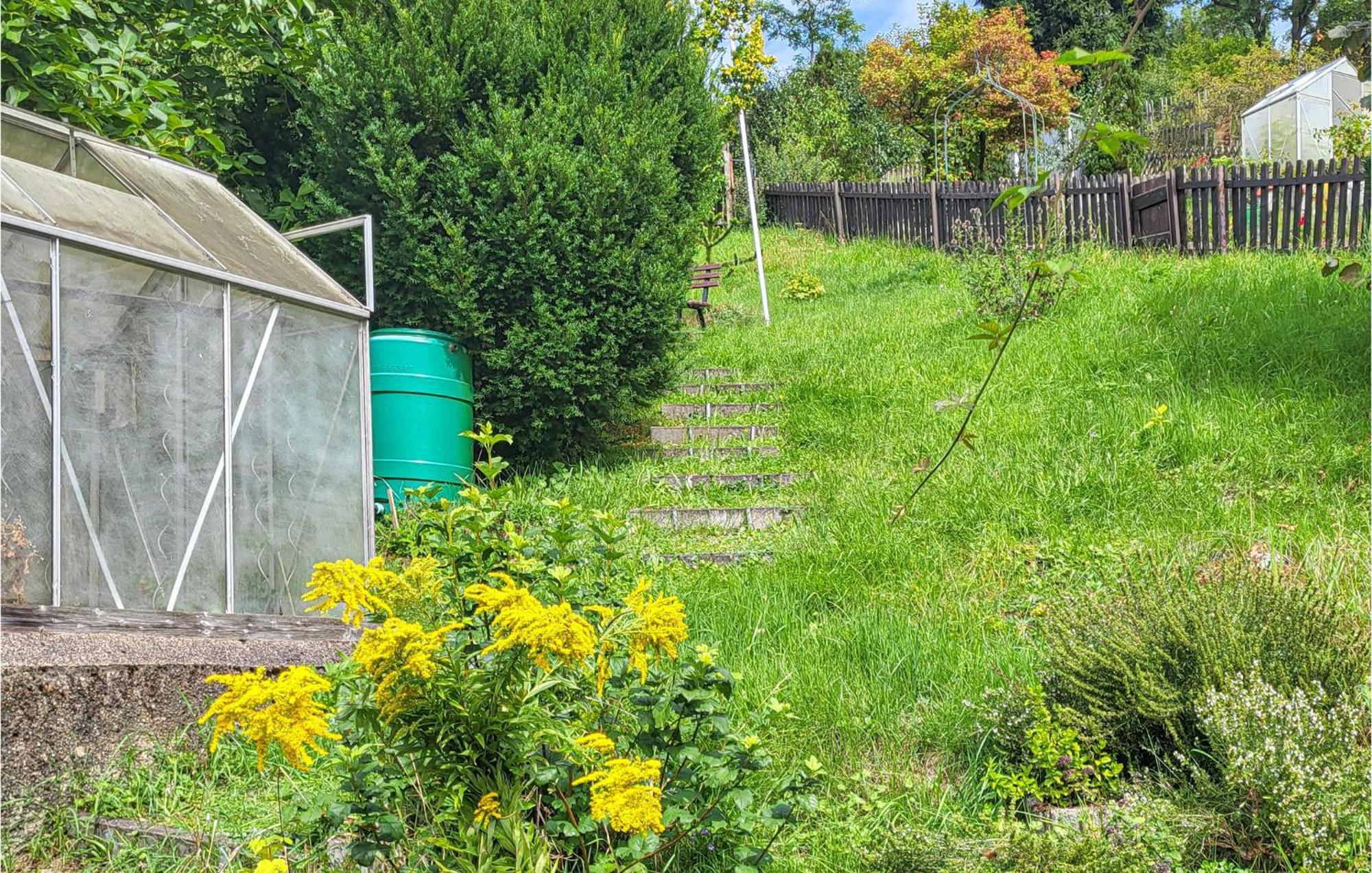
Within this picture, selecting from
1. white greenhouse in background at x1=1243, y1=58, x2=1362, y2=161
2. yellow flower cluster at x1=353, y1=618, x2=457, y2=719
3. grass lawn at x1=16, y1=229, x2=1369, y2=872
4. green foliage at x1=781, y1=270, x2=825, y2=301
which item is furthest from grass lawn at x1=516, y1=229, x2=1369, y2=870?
white greenhouse in background at x1=1243, y1=58, x2=1362, y2=161

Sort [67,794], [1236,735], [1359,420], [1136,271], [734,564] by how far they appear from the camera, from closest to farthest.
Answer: [1236,735] → [67,794] → [734,564] → [1359,420] → [1136,271]

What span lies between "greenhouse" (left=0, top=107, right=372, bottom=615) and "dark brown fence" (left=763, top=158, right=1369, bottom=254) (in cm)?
660

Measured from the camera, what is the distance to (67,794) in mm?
2834

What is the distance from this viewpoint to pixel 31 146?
512 cm

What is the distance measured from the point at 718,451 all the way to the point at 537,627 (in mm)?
5682

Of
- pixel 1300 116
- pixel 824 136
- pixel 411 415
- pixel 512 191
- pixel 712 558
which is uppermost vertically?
pixel 824 136

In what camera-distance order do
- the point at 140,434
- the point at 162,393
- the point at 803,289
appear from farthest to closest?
1. the point at 803,289
2. the point at 162,393
3. the point at 140,434

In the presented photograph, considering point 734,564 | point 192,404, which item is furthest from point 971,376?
point 192,404

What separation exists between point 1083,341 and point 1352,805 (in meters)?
5.69

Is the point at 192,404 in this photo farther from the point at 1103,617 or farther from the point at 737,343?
the point at 737,343

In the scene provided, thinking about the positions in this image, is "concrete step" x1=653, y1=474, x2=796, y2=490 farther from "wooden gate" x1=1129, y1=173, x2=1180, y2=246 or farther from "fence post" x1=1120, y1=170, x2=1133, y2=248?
"fence post" x1=1120, y1=170, x2=1133, y2=248

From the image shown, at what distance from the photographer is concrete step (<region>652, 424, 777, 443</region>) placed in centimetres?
795

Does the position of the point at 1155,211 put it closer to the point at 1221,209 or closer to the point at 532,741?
the point at 1221,209

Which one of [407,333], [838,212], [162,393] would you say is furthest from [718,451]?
[838,212]
